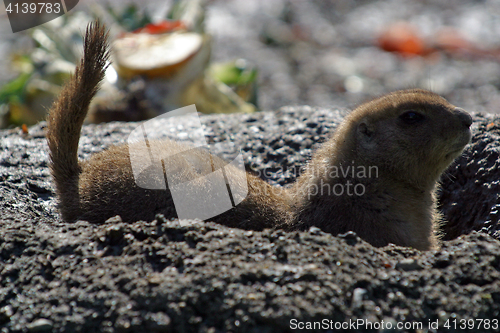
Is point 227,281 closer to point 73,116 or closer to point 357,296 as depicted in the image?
point 357,296

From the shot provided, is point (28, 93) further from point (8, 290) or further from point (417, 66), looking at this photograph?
point (417, 66)

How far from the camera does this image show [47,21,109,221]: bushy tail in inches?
140

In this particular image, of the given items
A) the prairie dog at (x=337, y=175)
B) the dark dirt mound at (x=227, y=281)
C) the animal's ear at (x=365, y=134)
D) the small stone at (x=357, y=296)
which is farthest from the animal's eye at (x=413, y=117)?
the small stone at (x=357, y=296)

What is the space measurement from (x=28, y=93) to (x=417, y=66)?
7.64 meters

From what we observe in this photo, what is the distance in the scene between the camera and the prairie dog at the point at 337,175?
11.7ft

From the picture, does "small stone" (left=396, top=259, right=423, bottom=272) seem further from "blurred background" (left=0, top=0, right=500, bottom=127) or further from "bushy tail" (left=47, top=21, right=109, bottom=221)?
"blurred background" (left=0, top=0, right=500, bottom=127)

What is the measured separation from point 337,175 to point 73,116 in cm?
203

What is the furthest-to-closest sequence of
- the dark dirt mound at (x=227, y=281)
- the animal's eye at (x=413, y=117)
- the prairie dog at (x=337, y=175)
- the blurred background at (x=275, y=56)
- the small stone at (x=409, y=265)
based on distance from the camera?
1. the blurred background at (x=275, y=56)
2. the animal's eye at (x=413, y=117)
3. the prairie dog at (x=337, y=175)
4. the small stone at (x=409, y=265)
5. the dark dirt mound at (x=227, y=281)

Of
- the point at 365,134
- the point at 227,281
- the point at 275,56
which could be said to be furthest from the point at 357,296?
the point at 275,56

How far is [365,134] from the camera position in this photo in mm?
4035

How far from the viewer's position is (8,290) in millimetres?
2715

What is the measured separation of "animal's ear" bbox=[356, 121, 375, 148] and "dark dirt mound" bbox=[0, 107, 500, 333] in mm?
1150

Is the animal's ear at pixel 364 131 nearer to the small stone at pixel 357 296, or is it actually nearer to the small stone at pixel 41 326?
the small stone at pixel 357 296

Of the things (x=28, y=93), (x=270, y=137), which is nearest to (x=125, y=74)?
(x=28, y=93)
